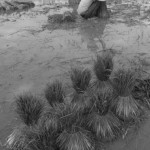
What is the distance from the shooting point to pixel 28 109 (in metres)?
3.33

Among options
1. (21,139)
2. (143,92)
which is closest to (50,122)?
(21,139)

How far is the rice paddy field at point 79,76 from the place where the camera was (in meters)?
3.46

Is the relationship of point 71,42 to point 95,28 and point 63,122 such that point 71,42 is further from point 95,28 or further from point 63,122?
point 63,122

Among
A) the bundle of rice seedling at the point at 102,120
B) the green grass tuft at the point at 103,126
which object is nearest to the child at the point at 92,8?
the bundle of rice seedling at the point at 102,120

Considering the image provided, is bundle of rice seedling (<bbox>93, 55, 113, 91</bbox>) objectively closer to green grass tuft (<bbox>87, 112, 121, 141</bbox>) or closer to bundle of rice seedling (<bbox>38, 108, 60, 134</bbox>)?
green grass tuft (<bbox>87, 112, 121, 141</bbox>)

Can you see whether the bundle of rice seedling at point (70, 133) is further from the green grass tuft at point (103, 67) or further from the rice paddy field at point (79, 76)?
the green grass tuft at point (103, 67)

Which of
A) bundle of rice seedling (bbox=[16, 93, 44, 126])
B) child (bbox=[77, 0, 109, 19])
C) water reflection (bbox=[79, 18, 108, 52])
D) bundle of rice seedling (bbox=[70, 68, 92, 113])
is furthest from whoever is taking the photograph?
child (bbox=[77, 0, 109, 19])

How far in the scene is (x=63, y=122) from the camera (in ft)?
10.6

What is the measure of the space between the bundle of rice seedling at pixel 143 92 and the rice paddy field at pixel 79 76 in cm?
2

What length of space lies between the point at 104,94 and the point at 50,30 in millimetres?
5290

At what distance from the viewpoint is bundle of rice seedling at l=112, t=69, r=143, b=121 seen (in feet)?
12.7

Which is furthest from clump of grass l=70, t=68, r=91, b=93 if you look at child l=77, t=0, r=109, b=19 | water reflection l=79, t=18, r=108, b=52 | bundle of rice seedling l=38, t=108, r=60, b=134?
child l=77, t=0, r=109, b=19

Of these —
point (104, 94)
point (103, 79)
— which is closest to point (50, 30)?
point (103, 79)

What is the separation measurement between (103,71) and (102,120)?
0.99 m
